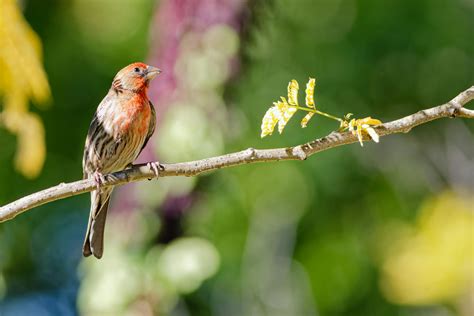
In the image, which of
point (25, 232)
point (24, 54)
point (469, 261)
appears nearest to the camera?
point (24, 54)

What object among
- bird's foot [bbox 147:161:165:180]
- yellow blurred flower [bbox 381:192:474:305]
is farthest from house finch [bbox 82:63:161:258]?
yellow blurred flower [bbox 381:192:474:305]

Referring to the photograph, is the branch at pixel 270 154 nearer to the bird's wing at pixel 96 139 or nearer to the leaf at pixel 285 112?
the leaf at pixel 285 112

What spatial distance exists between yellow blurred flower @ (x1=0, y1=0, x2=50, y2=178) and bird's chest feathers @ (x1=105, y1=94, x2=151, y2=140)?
0.71 m

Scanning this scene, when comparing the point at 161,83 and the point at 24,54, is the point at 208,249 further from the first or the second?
the point at 24,54

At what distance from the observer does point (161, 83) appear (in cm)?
677

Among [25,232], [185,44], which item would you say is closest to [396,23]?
[25,232]

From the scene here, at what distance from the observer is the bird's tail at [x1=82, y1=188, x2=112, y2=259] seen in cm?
542

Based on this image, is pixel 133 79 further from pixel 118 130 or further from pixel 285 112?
pixel 285 112

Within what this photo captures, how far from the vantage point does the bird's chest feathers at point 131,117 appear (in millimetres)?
5512

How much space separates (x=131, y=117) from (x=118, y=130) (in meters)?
0.11

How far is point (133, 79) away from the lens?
566cm

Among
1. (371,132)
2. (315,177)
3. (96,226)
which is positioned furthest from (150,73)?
(315,177)

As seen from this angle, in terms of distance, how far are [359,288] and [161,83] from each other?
23.7 ft

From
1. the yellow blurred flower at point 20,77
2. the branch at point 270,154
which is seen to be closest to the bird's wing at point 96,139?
the yellow blurred flower at point 20,77
